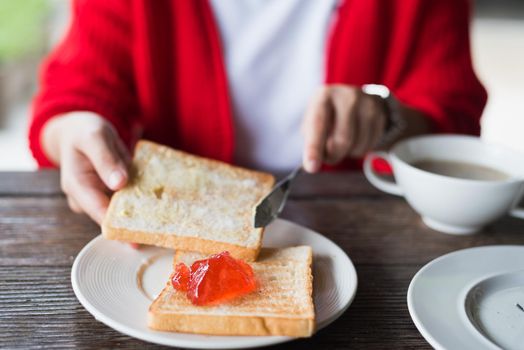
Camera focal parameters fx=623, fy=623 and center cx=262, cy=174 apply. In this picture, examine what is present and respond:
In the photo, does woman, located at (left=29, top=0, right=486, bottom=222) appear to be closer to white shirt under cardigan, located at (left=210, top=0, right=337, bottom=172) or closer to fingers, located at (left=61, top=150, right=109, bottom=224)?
white shirt under cardigan, located at (left=210, top=0, right=337, bottom=172)

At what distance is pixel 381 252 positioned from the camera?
92 centimetres

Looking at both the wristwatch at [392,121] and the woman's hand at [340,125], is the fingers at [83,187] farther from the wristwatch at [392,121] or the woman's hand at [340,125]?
the wristwatch at [392,121]

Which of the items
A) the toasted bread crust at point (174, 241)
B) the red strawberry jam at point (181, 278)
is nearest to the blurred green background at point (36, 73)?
the toasted bread crust at point (174, 241)

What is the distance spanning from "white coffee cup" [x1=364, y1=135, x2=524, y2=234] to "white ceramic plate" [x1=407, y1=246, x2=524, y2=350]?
0.09 meters

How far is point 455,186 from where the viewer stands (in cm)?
93

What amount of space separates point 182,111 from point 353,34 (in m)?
0.43

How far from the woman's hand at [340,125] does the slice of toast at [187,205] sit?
0.11 meters

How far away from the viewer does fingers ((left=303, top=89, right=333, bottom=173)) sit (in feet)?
3.41

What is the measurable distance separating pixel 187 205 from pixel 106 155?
0.15m

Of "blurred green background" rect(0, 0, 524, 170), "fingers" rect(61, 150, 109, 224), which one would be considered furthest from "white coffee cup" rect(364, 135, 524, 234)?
"blurred green background" rect(0, 0, 524, 170)

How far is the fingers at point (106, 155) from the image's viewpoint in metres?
0.92

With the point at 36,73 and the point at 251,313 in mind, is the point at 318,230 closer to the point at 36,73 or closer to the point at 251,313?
the point at 251,313

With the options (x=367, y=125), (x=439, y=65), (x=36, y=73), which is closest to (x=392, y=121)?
(x=367, y=125)

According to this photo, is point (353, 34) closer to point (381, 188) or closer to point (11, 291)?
point (381, 188)
